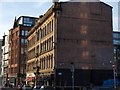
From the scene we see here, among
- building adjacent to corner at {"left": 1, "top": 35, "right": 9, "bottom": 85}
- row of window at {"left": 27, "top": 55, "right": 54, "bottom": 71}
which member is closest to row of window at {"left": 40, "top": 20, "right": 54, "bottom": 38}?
row of window at {"left": 27, "top": 55, "right": 54, "bottom": 71}

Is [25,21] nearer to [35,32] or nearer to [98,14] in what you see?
[35,32]

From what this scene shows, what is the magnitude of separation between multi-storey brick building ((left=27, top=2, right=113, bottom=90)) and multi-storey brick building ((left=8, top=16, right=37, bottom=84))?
45893mm

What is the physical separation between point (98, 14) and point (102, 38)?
5.47 metres

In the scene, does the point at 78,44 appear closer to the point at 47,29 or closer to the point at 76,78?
the point at 76,78

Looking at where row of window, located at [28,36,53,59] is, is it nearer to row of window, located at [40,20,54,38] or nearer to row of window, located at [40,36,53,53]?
row of window, located at [40,36,53,53]

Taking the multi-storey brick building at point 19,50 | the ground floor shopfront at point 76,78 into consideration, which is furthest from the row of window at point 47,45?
the multi-storey brick building at point 19,50

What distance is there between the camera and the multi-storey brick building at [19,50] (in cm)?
11250

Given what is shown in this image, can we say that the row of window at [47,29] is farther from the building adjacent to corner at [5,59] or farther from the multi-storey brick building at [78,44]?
the building adjacent to corner at [5,59]

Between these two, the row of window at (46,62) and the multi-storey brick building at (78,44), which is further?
the row of window at (46,62)

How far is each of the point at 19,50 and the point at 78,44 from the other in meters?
55.7

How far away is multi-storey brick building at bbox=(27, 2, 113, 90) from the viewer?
60094 mm

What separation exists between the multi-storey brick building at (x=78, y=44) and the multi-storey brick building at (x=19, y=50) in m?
45.9

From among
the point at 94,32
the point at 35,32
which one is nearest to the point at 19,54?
the point at 35,32

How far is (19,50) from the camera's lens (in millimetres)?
114438
